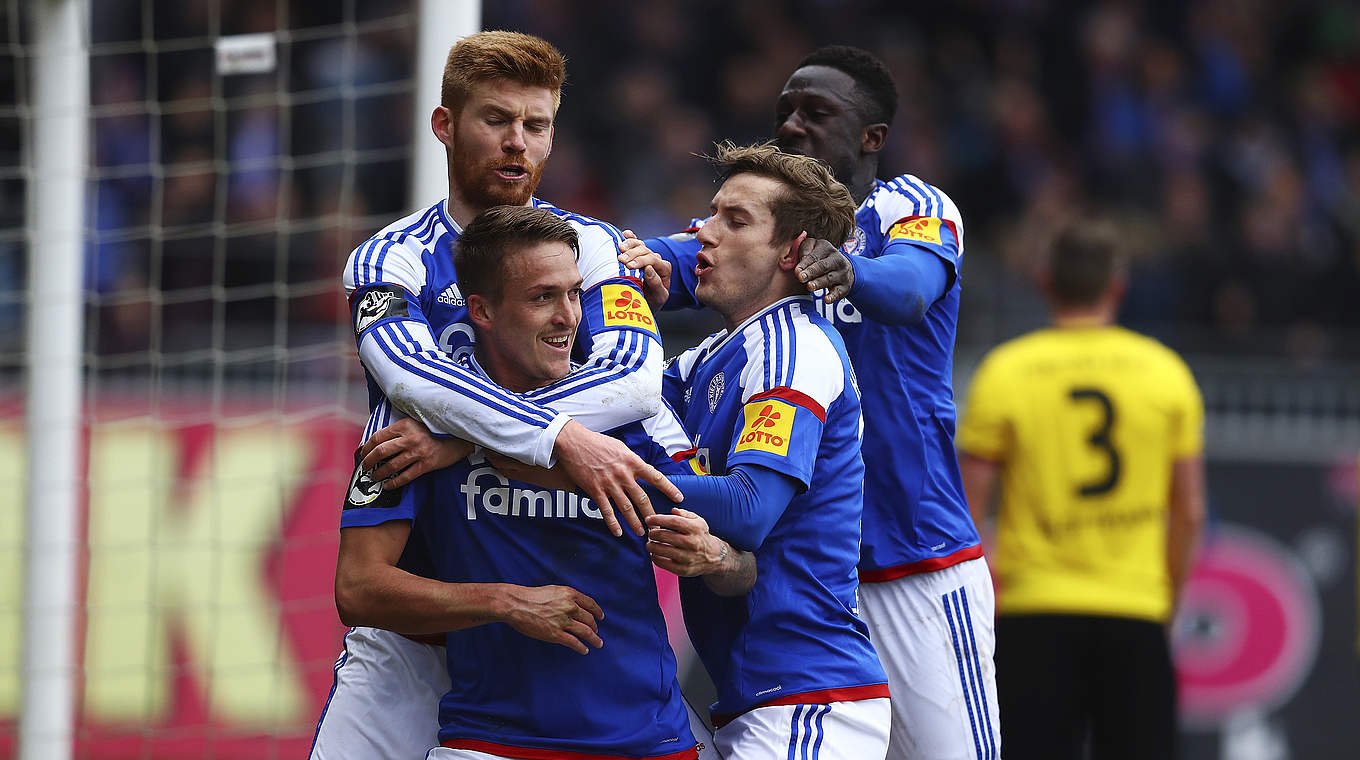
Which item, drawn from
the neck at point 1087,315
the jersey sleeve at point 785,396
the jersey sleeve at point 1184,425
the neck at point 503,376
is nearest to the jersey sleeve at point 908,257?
the jersey sleeve at point 785,396

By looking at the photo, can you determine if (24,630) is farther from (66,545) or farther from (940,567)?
(940,567)

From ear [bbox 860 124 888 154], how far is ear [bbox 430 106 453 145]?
1169 mm

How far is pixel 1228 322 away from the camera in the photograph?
10297 mm

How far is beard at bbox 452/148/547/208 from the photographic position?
3605 millimetres

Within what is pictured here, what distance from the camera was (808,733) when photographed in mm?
3295

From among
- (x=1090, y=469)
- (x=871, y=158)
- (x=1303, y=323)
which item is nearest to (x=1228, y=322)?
(x=1303, y=323)

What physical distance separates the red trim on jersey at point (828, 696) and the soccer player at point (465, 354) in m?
0.57

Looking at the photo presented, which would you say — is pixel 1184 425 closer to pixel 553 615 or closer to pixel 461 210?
pixel 461 210

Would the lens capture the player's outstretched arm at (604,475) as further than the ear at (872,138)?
No

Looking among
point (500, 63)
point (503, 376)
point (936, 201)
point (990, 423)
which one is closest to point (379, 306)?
point (503, 376)

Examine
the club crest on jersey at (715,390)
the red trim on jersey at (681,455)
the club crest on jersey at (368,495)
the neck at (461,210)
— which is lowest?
the club crest on jersey at (368,495)

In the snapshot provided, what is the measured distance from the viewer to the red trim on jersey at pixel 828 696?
332cm

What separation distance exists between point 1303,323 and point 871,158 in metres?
7.09

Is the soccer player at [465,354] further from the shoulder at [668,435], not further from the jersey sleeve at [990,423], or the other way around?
the jersey sleeve at [990,423]
